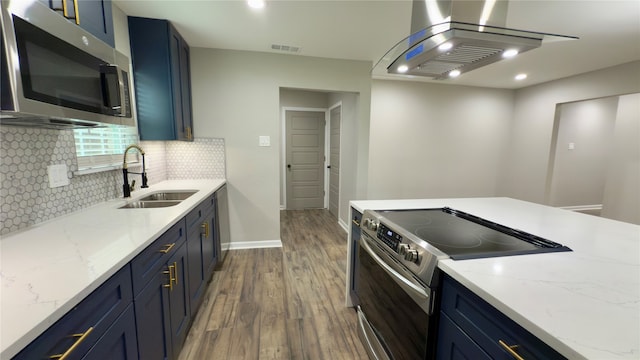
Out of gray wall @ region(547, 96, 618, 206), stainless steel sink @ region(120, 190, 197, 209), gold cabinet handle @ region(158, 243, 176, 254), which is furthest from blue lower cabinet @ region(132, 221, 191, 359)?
gray wall @ region(547, 96, 618, 206)

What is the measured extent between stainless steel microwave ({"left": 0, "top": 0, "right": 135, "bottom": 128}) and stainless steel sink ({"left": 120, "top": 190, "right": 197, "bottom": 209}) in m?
0.83

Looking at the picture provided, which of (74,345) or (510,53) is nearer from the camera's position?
(74,345)

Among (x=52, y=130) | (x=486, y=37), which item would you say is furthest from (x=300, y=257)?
(x=486, y=37)

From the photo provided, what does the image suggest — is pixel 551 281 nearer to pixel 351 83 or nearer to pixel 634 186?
pixel 351 83

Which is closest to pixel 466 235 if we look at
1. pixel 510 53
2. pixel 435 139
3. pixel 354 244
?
pixel 354 244

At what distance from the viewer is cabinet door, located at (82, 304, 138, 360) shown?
85 cm

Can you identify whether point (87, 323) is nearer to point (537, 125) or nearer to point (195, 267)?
point (195, 267)

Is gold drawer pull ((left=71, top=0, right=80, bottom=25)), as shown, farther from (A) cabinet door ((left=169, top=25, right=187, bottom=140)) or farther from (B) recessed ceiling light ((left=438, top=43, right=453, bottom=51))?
(B) recessed ceiling light ((left=438, top=43, right=453, bottom=51))

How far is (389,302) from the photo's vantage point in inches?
52.7

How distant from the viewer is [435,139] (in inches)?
190

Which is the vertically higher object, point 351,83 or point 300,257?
point 351,83

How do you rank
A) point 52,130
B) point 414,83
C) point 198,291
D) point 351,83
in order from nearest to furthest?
point 52,130 < point 198,291 < point 351,83 < point 414,83

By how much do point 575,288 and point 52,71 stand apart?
196 centimetres

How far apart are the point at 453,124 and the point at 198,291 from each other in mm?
4891
